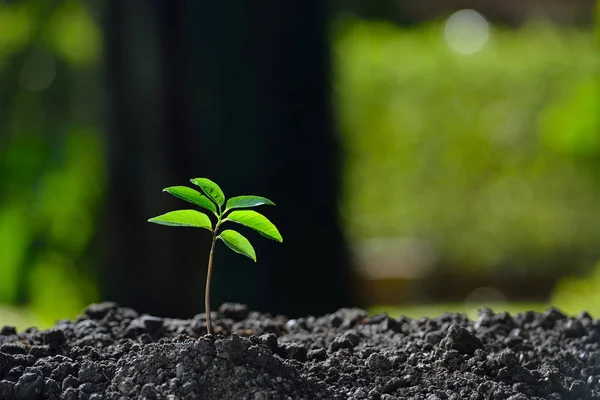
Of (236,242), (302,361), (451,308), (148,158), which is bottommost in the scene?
(302,361)

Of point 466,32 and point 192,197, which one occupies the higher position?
point 466,32

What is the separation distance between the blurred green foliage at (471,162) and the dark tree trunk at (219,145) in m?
4.47

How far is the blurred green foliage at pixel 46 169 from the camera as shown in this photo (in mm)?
5320

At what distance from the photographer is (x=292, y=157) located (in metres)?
4.04

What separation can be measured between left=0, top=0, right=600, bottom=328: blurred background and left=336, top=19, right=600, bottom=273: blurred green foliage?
0.05 feet

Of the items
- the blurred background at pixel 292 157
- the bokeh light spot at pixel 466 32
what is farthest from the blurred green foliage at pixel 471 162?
the bokeh light spot at pixel 466 32

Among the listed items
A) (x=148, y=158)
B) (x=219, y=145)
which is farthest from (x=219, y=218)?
(x=148, y=158)

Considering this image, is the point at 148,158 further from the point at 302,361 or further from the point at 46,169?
the point at 302,361

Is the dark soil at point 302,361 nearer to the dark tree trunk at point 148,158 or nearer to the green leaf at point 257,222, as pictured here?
the green leaf at point 257,222

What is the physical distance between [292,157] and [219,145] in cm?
35

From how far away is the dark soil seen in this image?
1318mm

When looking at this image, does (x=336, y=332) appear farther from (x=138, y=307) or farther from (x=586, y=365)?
(x=138, y=307)

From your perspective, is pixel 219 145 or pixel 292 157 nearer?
pixel 219 145

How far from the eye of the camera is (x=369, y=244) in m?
9.20
